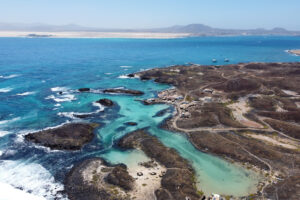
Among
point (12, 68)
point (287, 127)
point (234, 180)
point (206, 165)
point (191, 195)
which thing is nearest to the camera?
point (191, 195)

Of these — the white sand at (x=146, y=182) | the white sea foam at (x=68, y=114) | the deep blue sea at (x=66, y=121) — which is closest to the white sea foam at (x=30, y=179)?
the deep blue sea at (x=66, y=121)

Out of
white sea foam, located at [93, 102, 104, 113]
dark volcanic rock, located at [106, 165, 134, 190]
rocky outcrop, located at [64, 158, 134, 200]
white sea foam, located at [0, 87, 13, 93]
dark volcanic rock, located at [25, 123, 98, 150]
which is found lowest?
rocky outcrop, located at [64, 158, 134, 200]

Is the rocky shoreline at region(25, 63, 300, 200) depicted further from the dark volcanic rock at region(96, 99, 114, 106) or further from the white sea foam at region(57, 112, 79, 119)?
the white sea foam at region(57, 112, 79, 119)

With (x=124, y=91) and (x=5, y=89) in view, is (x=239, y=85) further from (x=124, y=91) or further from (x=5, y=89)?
(x=5, y=89)

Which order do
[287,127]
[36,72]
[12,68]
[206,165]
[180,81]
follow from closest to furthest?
[206,165], [287,127], [180,81], [36,72], [12,68]

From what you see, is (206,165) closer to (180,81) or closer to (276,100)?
(276,100)

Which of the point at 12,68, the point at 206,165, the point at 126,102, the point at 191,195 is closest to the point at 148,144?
the point at 206,165

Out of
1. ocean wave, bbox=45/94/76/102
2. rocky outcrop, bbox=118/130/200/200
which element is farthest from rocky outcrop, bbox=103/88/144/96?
rocky outcrop, bbox=118/130/200/200
